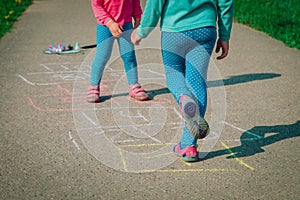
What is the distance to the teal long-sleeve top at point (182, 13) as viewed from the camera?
353 centimetres

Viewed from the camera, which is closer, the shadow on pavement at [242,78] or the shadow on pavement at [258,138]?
the shadow on pavement at [258,138]

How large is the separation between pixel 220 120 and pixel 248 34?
192 inches

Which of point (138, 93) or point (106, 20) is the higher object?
point (106, 20)

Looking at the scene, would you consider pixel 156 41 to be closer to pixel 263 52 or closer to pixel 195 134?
pixel 263 52

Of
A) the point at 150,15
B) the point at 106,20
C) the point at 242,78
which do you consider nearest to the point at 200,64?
the point at 150,15

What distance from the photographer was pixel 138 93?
547 cm

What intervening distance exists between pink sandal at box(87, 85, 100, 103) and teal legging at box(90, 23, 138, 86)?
5 cm

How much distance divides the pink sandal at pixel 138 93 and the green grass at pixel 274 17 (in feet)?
12.0

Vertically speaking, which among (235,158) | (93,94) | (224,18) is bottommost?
(93,94)

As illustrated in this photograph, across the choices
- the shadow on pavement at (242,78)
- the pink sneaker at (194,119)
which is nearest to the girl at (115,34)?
the shadow on pavement at (242,78)

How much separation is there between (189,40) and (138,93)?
1.94 metres

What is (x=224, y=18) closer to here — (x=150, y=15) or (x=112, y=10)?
(x=150, y=15)

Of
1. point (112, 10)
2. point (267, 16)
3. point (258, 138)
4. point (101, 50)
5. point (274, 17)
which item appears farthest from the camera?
point (267, 16)

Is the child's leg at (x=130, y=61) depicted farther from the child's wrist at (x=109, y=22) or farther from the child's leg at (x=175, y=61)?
the child's leg at (x=175, y=61)
